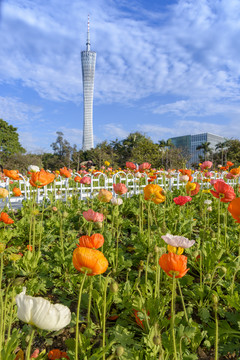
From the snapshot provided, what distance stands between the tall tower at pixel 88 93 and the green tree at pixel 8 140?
37.4 metres

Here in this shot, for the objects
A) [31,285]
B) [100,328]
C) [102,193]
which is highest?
[102,193]

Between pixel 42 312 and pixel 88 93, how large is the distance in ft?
243

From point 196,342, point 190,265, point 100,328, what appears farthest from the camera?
point 190,265

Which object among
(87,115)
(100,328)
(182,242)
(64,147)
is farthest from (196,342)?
(87,115)

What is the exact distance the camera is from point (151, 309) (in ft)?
4.83

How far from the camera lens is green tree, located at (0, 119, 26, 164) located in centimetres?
2708

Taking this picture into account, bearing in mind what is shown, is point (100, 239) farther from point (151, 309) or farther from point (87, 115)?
point (87, 115)

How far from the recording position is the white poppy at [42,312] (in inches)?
26.5

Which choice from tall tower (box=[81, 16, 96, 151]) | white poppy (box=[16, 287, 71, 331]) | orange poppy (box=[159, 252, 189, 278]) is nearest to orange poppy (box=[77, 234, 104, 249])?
orange poppy (box=[159, 252, 189, 278])

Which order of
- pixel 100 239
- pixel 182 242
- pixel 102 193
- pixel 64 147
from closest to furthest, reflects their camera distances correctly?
pixel 182 242
pixel 100 239
pixel 102 193
pixel 64 147

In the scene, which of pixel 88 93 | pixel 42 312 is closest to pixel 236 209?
pixel 42 312

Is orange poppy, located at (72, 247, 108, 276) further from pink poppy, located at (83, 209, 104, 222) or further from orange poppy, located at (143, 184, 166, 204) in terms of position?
orange poppy, located at (143, 184, 166, 204)

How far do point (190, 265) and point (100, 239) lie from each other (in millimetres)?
1355

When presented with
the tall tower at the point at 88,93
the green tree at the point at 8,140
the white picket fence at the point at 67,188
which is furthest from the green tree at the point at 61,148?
the tall tower at the point at 88,93
